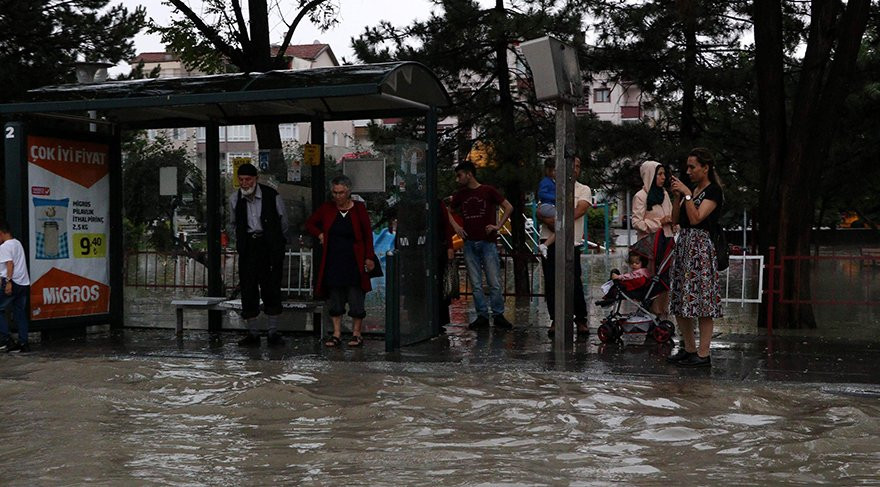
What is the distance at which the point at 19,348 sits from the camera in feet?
38.3

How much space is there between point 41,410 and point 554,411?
12.7 ft

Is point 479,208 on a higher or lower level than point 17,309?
higher

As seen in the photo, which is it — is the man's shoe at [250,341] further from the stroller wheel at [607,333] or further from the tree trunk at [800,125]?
the tree trunk at [800,125]

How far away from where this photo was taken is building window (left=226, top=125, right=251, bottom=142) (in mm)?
13073

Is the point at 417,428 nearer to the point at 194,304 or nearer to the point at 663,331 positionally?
the point at 663,331

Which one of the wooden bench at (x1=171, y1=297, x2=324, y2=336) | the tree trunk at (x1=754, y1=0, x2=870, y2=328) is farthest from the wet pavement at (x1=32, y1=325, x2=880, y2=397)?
the tree trunk at (x1=754, y1=0, x2=870, y2=328)

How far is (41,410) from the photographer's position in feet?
27.7

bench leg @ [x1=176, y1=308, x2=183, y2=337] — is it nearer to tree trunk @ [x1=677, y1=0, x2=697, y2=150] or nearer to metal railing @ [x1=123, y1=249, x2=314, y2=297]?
metal railing @ [x1=123, y1=249, x2=314, y2=297]

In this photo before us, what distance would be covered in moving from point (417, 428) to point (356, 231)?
3.91 metres

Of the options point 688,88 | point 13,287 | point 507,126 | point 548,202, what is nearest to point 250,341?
point 13,287

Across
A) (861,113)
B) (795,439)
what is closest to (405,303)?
(795,439)

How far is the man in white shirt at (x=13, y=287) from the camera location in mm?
11469

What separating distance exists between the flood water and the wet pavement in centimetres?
36

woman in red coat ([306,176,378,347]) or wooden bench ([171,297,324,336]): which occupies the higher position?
woman in red coat ([306,176,378,347])
